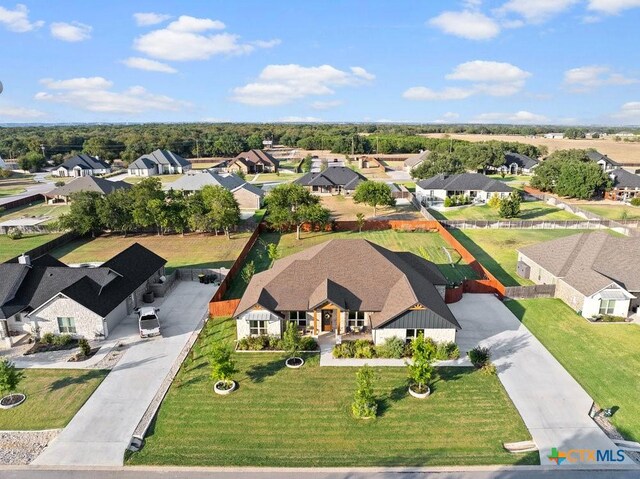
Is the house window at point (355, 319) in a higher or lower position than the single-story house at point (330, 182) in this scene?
lower

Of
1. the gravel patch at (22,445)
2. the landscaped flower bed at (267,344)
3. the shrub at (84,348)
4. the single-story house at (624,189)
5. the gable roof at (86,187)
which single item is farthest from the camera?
the single-story house at (624,189)

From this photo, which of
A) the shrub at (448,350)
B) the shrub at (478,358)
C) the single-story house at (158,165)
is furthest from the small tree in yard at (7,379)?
the single-story house at (158,165)

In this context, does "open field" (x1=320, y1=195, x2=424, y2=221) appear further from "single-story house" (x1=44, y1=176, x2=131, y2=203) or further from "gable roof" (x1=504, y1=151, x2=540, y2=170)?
"gable roof" (x1=504, y1=151, x2=540, y2=170)

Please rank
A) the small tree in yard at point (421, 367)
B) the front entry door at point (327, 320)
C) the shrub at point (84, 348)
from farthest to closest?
1. the front entry door at point (327, 320)
2. the shrub at point (84, 348)
3. the small tree in yard at point (421, 367)

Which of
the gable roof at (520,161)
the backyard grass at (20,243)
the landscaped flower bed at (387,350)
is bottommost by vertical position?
the landscaped flower bed at (387,350)

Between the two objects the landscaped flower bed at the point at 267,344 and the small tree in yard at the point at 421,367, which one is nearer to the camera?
the small tree in yard at the point at 421,367

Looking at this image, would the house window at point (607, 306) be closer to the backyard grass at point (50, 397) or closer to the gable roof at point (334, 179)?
the backyard grass at point (50, 397)
